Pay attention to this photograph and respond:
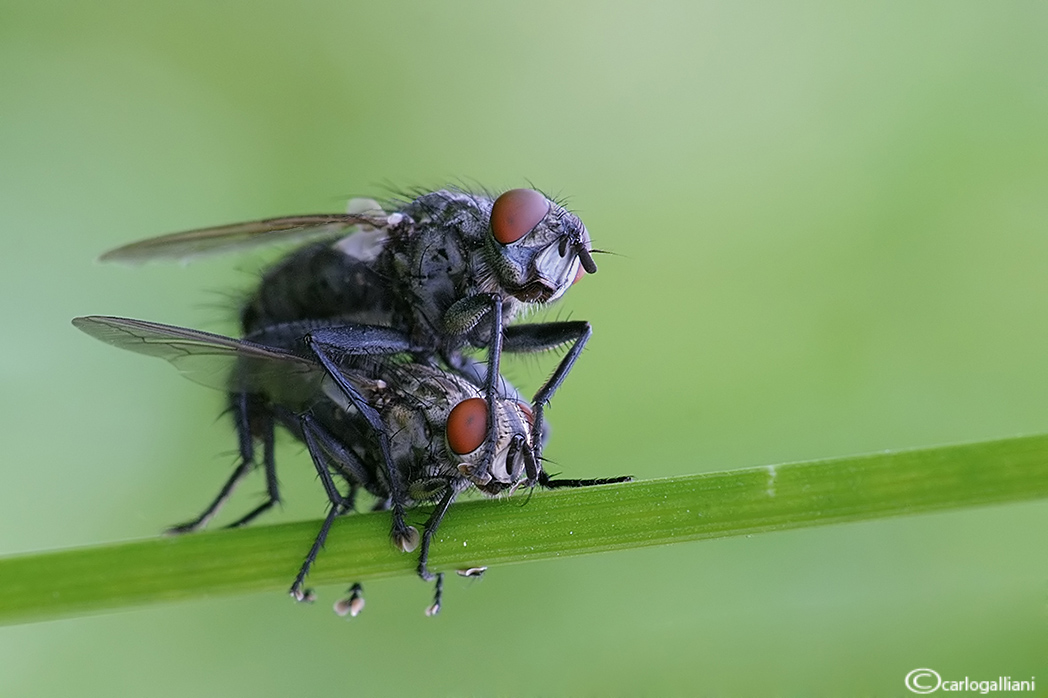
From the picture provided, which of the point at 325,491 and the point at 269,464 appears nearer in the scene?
the point at 325,491

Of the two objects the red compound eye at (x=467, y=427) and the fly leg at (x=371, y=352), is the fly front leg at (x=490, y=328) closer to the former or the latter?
the red compound eye at (x=467, y=427)

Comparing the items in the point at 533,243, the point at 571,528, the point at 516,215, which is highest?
the point at 516,215

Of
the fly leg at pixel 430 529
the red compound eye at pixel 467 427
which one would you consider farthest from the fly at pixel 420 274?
the fly leg at pixel 430 529

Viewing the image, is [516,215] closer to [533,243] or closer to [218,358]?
[533,243]

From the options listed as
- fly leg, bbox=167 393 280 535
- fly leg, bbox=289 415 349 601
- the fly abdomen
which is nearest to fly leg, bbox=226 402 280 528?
fly leg, bbox=167 393 280 535

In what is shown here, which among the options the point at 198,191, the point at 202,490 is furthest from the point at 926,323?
the point at 198,191

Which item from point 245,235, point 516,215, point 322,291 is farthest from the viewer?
point 322,291

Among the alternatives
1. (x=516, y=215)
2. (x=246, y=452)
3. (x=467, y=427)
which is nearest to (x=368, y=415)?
(x=467, y=427)

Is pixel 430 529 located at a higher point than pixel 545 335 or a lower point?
lower
